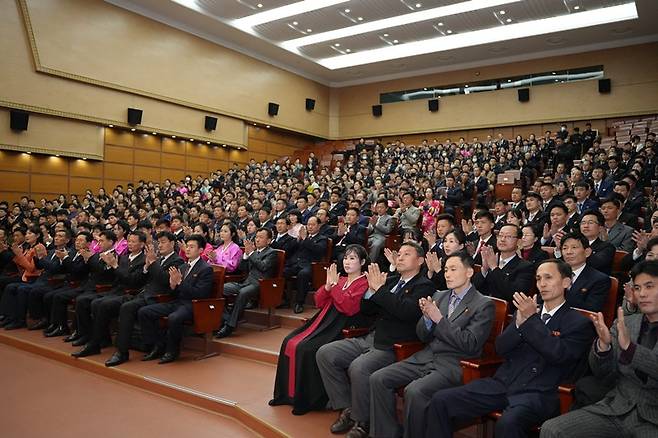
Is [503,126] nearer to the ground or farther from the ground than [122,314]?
farther from the ground

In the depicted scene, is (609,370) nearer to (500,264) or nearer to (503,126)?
(500,264)

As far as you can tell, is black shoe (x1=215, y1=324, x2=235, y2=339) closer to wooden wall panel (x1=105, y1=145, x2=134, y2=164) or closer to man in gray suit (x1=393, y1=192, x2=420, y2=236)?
man in gray suit (x1=393, y1=192, x2=420, y2=236)

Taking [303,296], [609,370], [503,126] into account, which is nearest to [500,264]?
[609,370]

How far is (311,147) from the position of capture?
18469 millimetres

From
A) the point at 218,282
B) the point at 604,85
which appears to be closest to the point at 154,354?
the point at 218,282

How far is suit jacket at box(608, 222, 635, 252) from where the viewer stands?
161 inches

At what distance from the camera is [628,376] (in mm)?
2010

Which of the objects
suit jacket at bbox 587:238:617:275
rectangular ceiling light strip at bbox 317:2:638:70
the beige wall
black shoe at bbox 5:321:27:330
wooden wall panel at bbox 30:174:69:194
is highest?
rectangular ceiling light strip at bbox 317:2:638:70

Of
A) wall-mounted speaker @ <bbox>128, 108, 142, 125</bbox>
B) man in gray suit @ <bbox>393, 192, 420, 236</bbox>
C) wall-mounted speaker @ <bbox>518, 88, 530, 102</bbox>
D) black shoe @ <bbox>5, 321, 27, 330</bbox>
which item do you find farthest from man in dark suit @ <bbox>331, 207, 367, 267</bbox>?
wall-mounted speaker @ <bbox>518, 88, 530, 102</bbox>

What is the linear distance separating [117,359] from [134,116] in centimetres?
966

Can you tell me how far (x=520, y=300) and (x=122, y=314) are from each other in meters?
3.41

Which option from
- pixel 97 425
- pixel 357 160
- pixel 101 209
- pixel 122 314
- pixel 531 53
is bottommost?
pixel 97 425

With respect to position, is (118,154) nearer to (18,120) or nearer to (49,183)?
(49,183)

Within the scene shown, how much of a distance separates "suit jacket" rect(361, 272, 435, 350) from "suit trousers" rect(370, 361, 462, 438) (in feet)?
0.75
